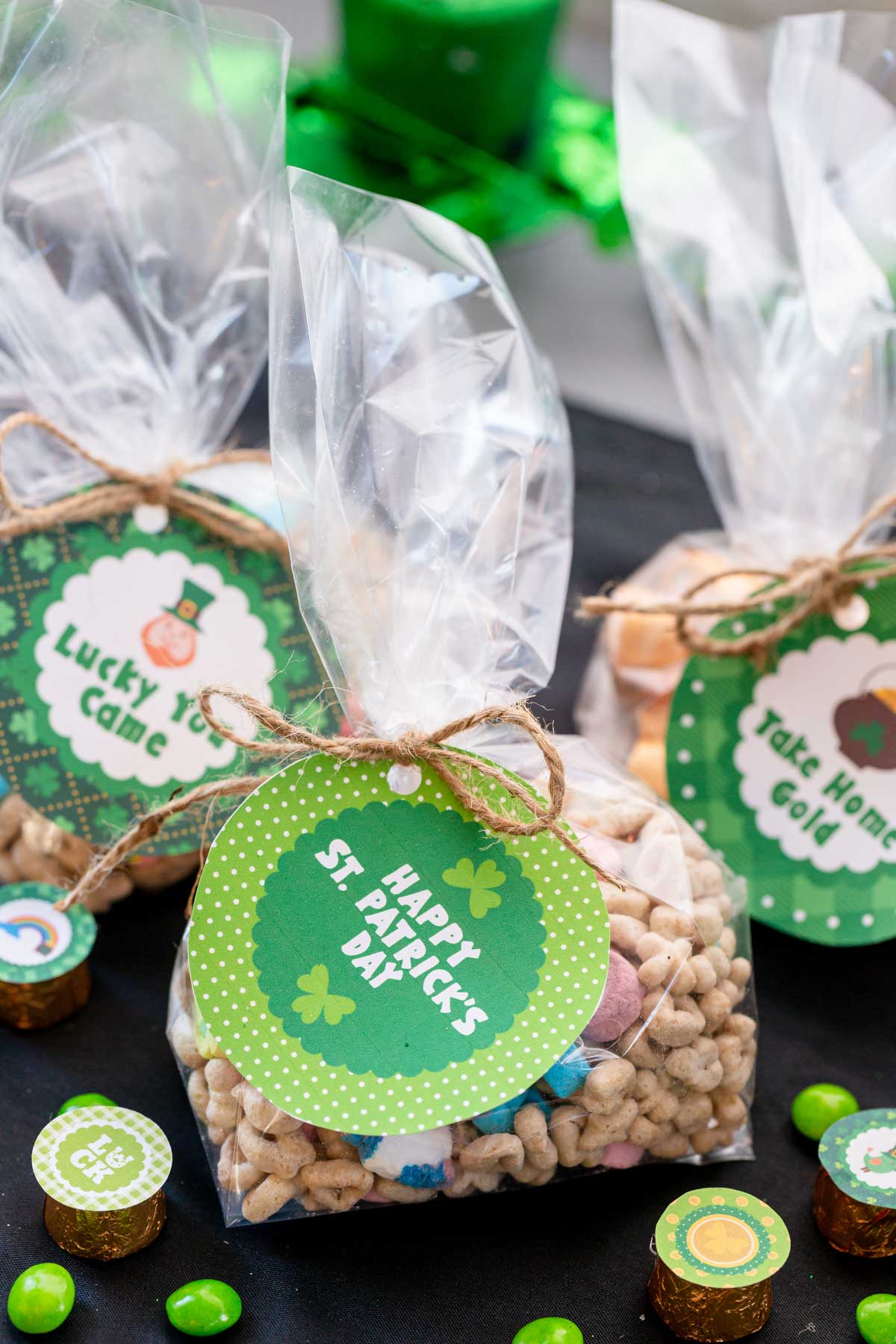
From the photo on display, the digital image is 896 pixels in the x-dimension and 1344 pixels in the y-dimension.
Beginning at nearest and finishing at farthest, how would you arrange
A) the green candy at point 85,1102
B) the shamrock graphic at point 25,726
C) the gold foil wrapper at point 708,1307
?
1. the gold foil wrapper at point 708,1307
2. the green candy at point 85,1102
3. the shamrock graphic at point 25,726

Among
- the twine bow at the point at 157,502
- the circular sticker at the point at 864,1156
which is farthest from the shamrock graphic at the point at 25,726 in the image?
the circular sticker at the point at 864,1156

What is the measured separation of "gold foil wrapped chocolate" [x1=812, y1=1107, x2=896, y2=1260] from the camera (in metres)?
0.81

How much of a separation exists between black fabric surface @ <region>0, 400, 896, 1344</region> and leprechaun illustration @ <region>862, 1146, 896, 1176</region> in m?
0.06

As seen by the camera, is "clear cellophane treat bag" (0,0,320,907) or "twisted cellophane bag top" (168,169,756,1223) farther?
"clear cellophane treat bag" (0,0,320,907)

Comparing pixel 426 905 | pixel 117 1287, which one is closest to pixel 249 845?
pixel 426 905

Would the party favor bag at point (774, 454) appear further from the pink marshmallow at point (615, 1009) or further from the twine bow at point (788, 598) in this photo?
the pink marshmallow at point (615, 1009)

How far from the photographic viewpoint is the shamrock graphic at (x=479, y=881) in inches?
32.5

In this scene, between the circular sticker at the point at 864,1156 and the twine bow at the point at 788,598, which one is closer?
the circular sticker at the point at 864,1156

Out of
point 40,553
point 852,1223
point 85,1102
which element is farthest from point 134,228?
point 852,1223

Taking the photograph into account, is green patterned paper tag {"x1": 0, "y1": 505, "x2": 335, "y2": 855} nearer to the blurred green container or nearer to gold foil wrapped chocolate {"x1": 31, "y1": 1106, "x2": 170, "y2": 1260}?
gold foil wrapped chocolate {"x1": 31, "y1": 1106, "x2": 170, "y2": 1260}

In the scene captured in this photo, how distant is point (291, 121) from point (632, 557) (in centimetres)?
68

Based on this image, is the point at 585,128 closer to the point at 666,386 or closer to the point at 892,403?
the point at 666,386

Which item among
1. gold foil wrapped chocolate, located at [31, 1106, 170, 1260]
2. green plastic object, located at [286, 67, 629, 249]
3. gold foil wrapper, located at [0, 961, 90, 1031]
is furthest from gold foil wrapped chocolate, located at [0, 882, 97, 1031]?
green plastic object, located at [286, 67, 629, 249]

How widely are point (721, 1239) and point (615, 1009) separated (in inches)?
5.3
